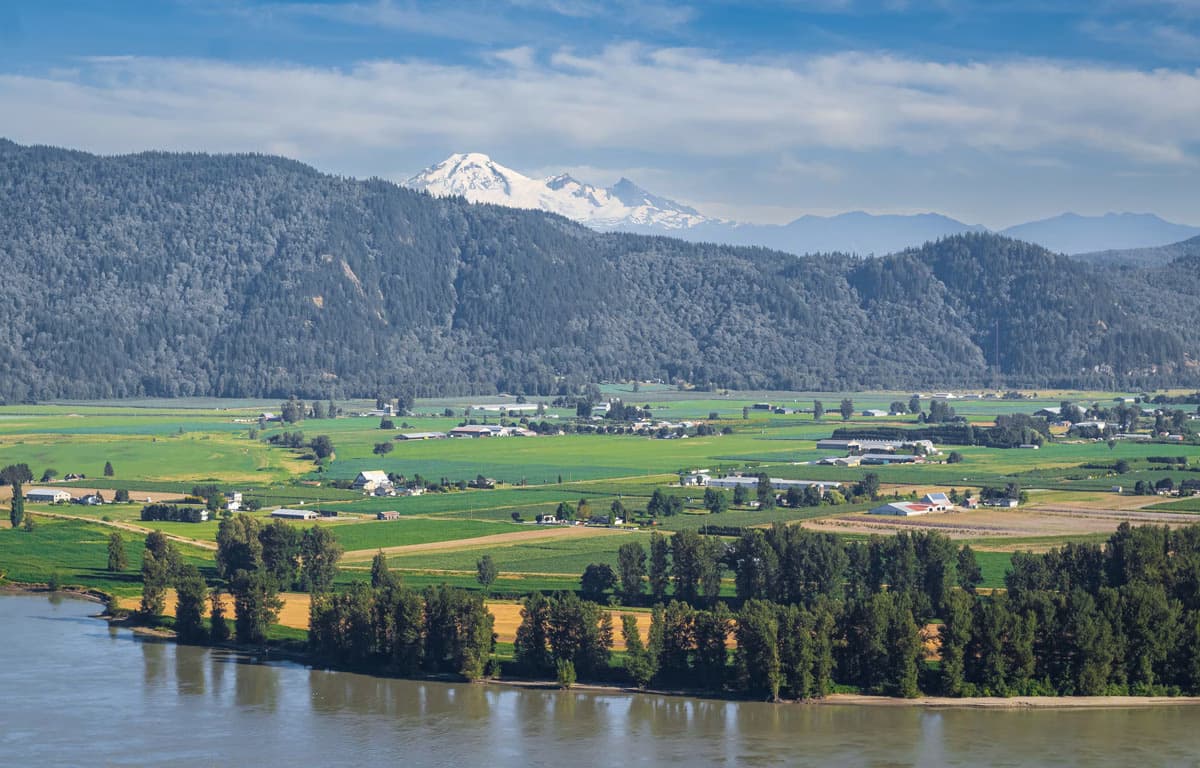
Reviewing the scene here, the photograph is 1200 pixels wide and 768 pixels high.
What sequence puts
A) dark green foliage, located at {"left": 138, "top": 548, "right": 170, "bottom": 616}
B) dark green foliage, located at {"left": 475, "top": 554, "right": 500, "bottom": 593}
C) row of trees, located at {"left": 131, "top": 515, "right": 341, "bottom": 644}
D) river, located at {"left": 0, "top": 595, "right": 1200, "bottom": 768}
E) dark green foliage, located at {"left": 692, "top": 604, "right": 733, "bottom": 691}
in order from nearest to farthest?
river, located at {"left": 0, "top": 595, "right": 1200, "bottom": 768}
dark green foliage, located at {"left": 692, "top": 604, "right": 733, "bottom": 691}
row of trees, located at {"left": 131, "top": 515, "right": 341, "bottom": 644}
dark green foliage, located at {"left": 138, "top": 548, "right": 170, "bottom": 616}
dark green foliage, located at {"left": 475, "top": 554, "right": 500, "bottom": 593}

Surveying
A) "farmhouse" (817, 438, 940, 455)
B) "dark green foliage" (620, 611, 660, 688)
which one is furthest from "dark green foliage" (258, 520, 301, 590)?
"farmhouse" (817, 438, 940, 455)

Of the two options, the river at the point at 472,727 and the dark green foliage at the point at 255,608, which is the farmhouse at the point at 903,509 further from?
the dark green foliage at the point at 255,608

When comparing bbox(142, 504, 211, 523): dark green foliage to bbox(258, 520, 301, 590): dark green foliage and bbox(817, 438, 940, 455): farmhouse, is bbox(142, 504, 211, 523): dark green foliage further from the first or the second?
bbox(817, 438, 940, 455): farmhouse

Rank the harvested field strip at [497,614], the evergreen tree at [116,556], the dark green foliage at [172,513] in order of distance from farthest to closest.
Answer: the dark green foliage at [172,513]
the evergreen tree at [116,556]
the harvested field strip at [497,614]

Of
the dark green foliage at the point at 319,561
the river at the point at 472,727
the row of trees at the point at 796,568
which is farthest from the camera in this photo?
the dark green foliage at the point at 319,561

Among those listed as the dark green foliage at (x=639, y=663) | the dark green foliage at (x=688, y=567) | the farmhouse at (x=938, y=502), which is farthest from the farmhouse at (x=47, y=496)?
the dark green foliage at (x=639, y=663)

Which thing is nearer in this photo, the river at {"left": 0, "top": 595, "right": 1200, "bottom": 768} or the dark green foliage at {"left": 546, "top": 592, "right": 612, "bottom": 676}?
the river at {"left": 0, "top": 595, "right": 1200, "bottom": 768}

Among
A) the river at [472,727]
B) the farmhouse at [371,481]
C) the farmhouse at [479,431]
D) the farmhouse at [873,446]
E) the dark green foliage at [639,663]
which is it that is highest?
the farmhouse at [479,431]
